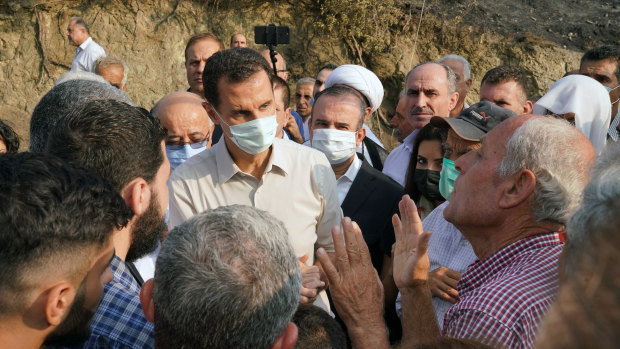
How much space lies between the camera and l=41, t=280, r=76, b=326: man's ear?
1351 millimetres

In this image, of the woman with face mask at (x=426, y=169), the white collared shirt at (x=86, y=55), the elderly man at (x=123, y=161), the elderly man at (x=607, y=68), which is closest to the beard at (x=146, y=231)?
the elderly man at (x=123, y=161)

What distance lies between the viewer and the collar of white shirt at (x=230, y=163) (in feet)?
9.48

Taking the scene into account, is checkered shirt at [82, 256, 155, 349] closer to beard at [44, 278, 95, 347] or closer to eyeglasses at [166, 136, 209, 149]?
beard at [44, 278, 95, 347]

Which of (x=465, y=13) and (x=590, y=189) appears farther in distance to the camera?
(x=465, y=13)

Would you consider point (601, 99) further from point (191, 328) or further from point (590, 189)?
point (191, 328)

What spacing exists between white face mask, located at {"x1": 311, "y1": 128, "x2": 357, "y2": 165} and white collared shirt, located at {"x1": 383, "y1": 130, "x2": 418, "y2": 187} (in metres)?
0.44

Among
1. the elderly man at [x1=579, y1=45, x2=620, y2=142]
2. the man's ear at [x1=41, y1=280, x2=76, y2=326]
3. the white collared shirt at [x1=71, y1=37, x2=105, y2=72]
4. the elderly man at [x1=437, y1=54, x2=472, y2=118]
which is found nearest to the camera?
the man's ear at [x1=41, y1=280, x2=76, y2=326]

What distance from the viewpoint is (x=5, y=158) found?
1435 millimetres

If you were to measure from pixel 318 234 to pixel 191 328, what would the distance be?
5.78 ft

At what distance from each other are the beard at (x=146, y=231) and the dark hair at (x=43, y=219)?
495 millimetres

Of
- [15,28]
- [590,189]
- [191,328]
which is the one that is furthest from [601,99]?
[15,28]

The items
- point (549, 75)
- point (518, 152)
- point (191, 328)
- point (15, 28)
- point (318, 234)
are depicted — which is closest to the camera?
point (191, 328)

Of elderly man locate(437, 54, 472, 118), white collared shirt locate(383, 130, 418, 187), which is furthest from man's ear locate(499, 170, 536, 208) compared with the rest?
elderly man locate(437, 54, 472, 118)

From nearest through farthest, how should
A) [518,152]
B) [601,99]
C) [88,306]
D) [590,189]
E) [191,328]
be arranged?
[590,189], [191,328], [88,306], [518,152], [601,99]
